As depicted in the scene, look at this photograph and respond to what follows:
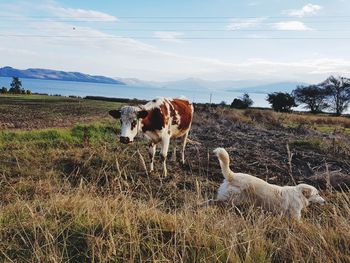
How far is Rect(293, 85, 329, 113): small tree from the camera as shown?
213 ft

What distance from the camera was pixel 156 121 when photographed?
34.3 feet

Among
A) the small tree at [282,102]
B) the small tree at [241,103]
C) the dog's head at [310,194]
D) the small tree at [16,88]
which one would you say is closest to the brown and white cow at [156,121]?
the dog's head at [310,194]

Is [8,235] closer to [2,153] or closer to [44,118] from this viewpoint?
[2,153]

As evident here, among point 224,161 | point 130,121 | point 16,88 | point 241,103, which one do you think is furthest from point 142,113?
point 16,88

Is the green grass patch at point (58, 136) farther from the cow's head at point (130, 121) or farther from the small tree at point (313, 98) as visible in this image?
the small tree at point (313, 98)

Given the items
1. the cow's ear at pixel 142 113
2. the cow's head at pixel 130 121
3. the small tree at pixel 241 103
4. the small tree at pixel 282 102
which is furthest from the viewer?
the small tree at pixel 282 102

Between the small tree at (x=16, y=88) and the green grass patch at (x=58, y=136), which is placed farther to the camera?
the small tree at (x=16, y=88)

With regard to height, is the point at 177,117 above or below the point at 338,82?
below

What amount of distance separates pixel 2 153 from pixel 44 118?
969 cm

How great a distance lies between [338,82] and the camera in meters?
66.4

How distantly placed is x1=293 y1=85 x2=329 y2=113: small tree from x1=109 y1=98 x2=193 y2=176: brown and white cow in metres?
56.5

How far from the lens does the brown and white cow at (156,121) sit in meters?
9.52

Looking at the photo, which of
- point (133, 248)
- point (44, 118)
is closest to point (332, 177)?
point (133, 248)

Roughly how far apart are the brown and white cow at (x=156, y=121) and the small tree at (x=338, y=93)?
56.6m
